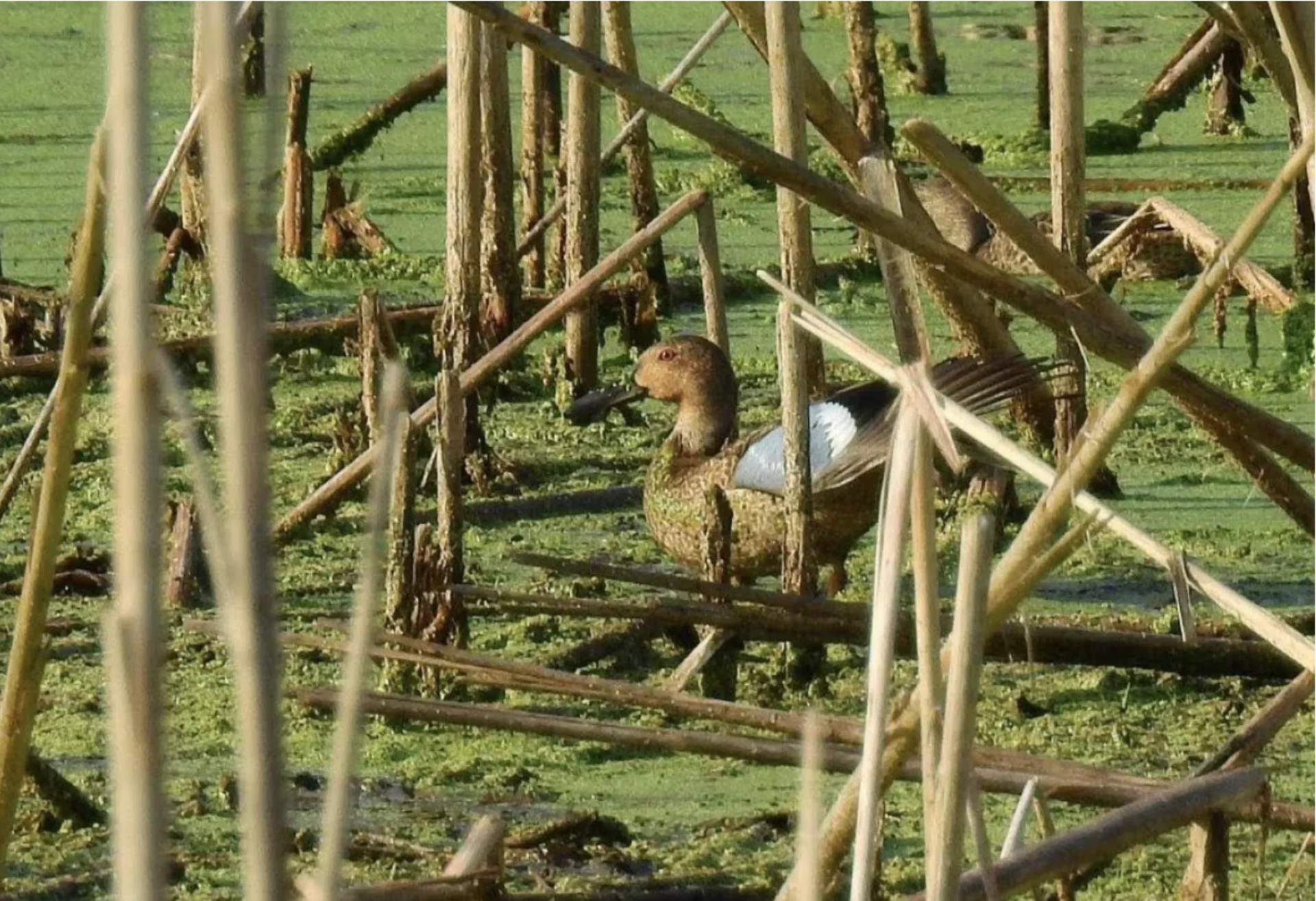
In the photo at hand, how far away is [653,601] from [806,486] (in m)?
0.29

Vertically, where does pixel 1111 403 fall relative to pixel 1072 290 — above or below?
below

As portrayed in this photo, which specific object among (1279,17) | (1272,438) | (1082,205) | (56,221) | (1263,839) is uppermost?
(56,221)

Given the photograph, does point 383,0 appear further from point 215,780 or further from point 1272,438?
point 1272,438

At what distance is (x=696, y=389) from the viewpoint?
4086 mm

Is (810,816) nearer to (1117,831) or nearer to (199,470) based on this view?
(199,470)

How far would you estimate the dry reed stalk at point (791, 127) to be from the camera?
2.51 meters

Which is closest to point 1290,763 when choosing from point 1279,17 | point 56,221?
point 1279,17

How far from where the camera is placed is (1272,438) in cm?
156

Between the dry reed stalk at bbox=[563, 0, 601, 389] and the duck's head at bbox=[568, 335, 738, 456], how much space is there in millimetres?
211

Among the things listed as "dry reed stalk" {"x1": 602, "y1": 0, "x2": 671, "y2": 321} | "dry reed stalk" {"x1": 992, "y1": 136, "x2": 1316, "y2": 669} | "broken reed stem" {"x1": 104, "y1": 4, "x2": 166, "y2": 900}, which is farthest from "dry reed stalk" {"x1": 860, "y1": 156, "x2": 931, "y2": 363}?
"dry reed stalk" {"x1": 602, "y1": 0, "x2": 671, "y2": 321}

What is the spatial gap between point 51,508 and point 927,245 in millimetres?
633

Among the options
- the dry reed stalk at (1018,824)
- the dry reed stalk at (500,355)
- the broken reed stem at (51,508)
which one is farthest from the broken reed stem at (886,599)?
the dry reed stalk at (500,355)

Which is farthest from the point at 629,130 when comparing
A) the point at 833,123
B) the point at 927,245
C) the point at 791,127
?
the point at 927,245

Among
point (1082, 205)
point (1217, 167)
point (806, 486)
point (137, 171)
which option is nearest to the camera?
point (137, 171)
